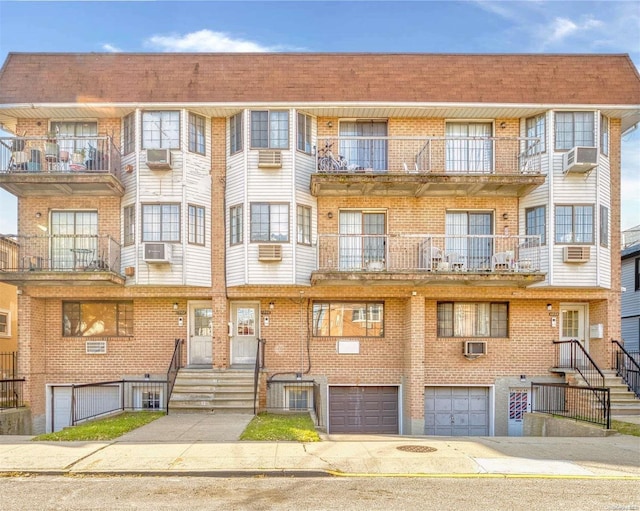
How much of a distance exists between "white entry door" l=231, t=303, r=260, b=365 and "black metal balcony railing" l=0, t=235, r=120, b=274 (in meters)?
3.81

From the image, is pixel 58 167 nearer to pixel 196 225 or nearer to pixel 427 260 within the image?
pixel 196 225

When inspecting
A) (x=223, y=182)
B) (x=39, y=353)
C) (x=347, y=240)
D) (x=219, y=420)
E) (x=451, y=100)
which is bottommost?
(x=219, y=420)

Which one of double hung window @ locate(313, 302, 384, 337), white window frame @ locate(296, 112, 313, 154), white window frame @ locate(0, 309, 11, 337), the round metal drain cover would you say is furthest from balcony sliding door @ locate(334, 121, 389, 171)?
white window frame @ locate(0, 309, 11, 337)

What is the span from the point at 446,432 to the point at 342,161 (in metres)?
8.77

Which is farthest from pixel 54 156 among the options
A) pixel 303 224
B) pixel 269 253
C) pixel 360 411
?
pixel 360 411

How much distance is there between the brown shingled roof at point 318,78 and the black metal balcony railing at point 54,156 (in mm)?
1251

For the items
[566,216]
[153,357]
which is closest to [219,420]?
[153,357]

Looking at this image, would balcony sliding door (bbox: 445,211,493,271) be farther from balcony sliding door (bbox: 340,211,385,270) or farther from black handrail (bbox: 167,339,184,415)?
black handrail (bbox: 167,339,184,415)

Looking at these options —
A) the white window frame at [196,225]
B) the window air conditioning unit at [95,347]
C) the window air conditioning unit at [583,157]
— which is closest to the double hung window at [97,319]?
the window air conditioning unit at [95,347]

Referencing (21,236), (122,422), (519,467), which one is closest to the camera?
(519,467)

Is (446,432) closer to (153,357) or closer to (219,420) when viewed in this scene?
(219,420)

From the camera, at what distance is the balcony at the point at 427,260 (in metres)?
14.7

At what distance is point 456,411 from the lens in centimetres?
1612

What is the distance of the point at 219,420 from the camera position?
1254 cm
